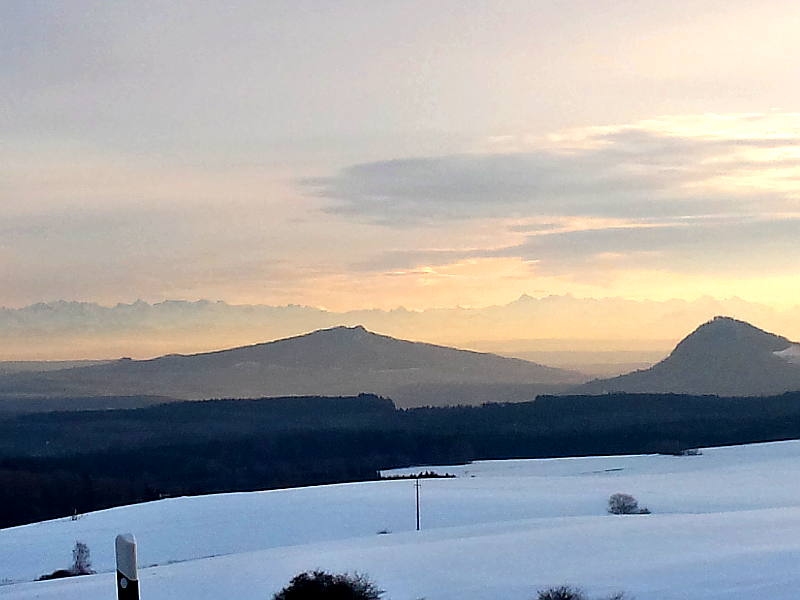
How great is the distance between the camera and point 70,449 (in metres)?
97.9

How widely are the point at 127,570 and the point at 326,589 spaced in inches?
382

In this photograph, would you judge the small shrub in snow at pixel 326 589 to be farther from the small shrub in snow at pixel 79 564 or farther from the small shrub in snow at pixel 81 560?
the small shrub in snow at pixel 81 560

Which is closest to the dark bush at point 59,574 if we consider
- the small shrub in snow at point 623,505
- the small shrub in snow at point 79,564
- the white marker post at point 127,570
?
the small shrub in snow at point 79,564

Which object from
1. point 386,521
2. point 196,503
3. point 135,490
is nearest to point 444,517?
point 386,521

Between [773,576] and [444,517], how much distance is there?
89.6 ft

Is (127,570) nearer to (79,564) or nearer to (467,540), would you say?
(467,540)

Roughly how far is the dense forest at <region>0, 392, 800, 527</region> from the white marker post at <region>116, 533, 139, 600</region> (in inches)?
2438

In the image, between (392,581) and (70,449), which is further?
(70,449)

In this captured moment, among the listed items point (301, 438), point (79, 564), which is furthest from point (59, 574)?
point (301, 438)

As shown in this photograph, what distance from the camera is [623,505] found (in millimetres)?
43469

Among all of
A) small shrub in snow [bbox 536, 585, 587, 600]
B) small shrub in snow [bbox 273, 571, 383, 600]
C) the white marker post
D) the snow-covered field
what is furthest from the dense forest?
the white marker post

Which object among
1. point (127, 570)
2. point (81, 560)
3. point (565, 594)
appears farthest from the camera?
point (81, 560)

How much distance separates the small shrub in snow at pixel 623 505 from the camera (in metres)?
42.5

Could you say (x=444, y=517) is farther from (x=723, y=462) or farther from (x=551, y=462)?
(x=551, y=462)
